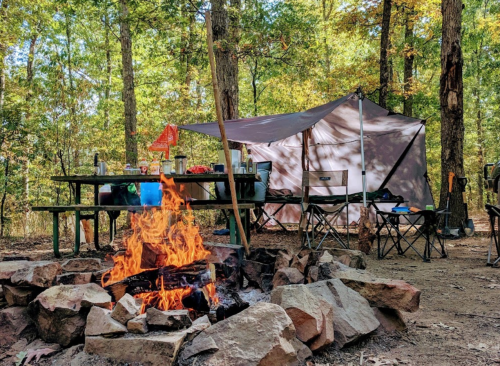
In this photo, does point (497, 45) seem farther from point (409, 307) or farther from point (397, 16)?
point (409, 307)

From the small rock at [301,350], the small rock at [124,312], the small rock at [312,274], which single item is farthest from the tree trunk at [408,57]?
the small rock at [124,312]

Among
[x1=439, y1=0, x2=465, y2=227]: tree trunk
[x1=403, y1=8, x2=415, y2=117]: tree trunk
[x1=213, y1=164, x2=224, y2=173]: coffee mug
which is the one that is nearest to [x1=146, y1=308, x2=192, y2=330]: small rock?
[x1=213, y1=164, x2=224, y2=173]: coffee mug

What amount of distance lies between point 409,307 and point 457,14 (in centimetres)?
544

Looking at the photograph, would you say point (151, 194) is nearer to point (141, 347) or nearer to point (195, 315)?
point (195, 315)

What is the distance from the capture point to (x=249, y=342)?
4.99ft

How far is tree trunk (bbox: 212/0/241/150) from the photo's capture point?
19.0 ft

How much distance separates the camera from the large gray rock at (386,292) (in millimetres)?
1945

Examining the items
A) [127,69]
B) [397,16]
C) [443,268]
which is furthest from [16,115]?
[397,16]

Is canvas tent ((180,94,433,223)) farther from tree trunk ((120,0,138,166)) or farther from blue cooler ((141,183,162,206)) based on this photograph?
tree trunk ((120,0,138,166))

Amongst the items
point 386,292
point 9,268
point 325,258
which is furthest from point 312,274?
point 9,268

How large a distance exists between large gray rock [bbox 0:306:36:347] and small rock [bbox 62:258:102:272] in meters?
0.55

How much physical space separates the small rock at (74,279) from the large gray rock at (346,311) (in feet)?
4.14

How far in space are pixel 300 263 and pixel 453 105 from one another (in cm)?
448

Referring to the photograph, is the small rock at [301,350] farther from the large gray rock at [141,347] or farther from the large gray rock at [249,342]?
the large gray rock at [141,347]
